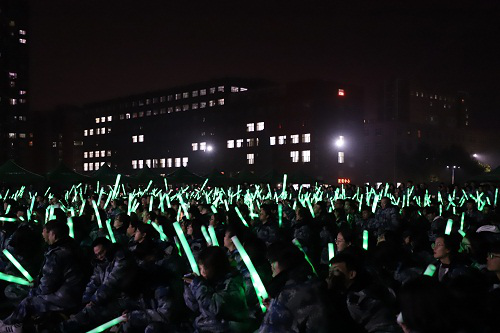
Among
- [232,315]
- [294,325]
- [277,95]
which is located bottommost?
[232,315]

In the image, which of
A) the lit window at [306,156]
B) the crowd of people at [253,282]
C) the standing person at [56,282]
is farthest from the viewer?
the lit window at [306,156]

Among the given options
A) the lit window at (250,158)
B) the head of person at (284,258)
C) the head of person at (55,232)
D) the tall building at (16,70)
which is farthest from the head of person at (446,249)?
the tall building at (16,70)

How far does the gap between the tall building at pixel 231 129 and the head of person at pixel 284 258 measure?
51.3 metres

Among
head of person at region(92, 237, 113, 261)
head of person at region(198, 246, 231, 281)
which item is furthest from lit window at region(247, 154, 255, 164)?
head of person at region(198, 246, 231, 281)

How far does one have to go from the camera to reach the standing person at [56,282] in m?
7.03

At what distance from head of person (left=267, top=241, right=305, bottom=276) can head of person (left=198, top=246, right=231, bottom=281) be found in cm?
72

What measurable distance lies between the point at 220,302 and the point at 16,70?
10700 cm

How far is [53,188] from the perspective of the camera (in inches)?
1063

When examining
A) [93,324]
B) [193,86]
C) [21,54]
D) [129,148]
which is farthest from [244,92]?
[93,324]

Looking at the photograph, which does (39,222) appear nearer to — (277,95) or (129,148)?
(277,95)

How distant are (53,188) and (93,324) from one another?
21.9 m

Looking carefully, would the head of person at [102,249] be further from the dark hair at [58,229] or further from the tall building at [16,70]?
the tall building at [16,70]

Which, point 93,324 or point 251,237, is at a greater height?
point 251,237

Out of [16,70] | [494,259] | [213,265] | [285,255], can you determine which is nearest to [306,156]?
[494,259]
